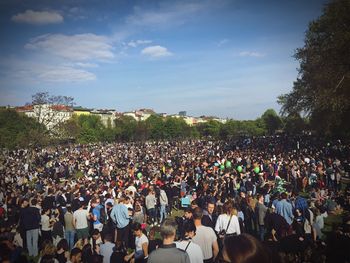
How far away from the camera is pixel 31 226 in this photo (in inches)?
297

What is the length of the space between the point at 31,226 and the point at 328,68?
26.3 m

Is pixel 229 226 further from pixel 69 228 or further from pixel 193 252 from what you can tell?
pixel 69 228

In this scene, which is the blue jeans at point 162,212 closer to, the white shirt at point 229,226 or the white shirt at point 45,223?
the white shirt at point 45,223

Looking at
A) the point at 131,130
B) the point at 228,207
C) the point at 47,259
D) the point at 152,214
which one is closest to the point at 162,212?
the point at 152,214

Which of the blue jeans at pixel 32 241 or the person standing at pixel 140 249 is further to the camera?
the blue jeans at pixel 32 241

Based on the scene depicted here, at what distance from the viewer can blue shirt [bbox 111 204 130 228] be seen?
788 centimetres

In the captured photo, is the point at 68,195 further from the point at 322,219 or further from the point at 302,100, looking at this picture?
the point at 302,100

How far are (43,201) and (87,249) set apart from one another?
5638mm

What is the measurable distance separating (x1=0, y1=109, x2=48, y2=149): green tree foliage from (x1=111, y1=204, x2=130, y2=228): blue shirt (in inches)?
1124

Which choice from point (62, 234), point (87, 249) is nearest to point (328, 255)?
point (87, 249)

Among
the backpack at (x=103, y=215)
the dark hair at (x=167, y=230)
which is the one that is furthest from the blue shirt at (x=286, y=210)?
the backpack at (x=103, y=215)

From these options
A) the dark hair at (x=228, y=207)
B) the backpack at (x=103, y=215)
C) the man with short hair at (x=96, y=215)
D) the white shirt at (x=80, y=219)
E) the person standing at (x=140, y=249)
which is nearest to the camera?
the person standing at (x=140, y=249)

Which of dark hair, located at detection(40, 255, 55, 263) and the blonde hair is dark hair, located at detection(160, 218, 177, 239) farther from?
the blonde hair

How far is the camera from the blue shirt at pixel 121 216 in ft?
25.8
